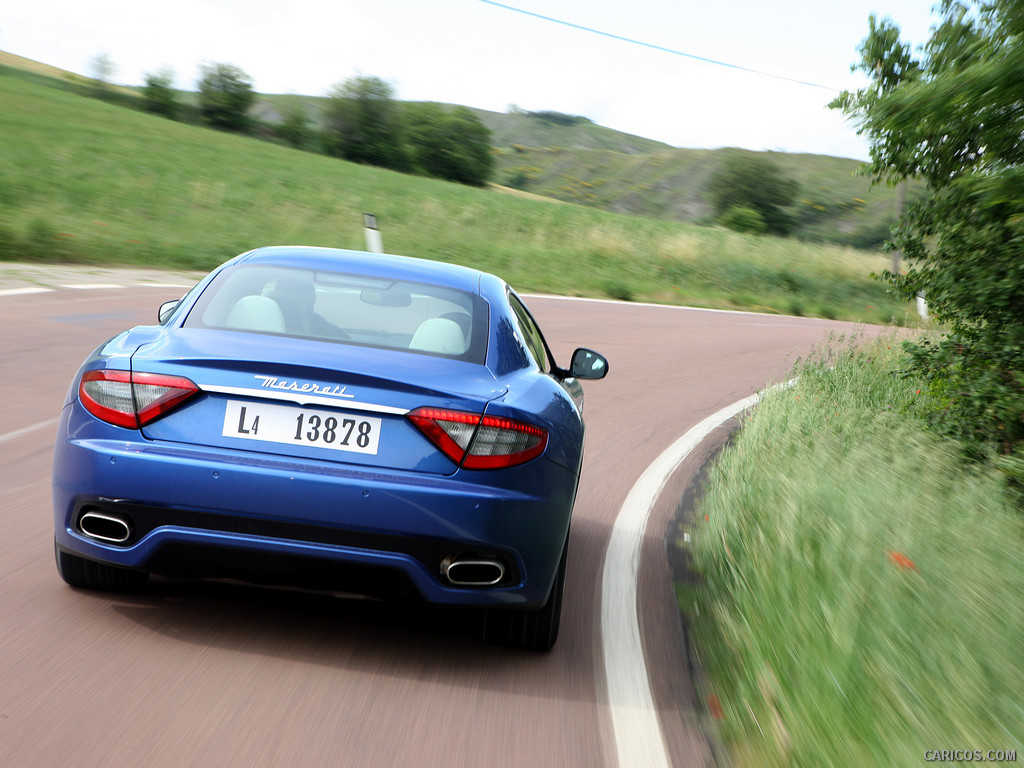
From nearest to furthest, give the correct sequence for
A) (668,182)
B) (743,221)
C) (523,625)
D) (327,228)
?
1. (523,625)
2. (327,228)
3. (743,221)
4. (668,182)

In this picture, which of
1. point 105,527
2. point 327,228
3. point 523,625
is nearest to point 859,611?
point 523,625

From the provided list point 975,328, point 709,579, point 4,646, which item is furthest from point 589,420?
point 4,646

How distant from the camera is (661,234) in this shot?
39.7 meters

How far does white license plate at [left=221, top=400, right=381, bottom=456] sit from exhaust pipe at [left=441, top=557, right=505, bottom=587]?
0.47 meters

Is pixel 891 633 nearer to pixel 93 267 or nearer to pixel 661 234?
pixel 93 267

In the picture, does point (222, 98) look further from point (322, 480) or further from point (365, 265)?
point (322, 480)

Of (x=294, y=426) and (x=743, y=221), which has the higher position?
(x=743, y=221)

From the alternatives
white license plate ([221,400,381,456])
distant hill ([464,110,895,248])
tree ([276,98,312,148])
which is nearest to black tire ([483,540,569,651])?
white license plate ([221,400,381,456])

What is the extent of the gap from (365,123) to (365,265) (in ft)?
269

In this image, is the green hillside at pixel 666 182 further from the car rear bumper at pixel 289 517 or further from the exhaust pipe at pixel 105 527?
the exhaust pipe at pixel 105 527

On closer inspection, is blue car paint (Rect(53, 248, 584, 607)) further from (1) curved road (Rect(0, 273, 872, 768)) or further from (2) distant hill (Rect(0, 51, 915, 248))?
(2) distant hill (Rect(0, 51, 915, 248))

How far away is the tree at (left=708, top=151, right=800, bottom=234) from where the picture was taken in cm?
9581

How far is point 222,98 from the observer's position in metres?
76.6

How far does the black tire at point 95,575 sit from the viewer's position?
3961 millimetres
